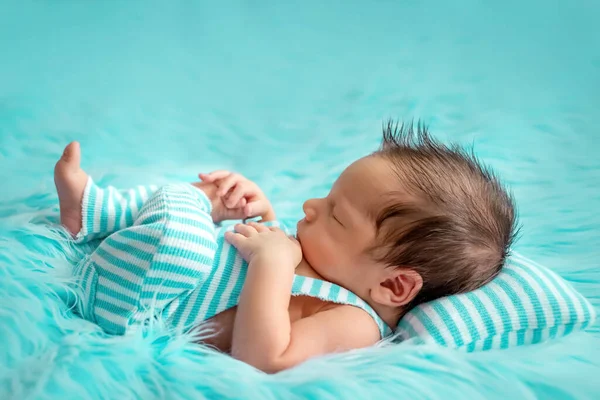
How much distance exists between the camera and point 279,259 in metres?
1.00

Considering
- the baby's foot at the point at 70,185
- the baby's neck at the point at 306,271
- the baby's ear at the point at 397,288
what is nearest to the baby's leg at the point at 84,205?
the baby's foot at the point at 70,185

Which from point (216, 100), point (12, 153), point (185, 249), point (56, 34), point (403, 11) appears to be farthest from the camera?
point (403, 11)

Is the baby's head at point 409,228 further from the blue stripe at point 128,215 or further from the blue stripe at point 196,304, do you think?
the blue stripe at point 128,215

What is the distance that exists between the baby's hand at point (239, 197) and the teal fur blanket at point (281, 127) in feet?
0.61

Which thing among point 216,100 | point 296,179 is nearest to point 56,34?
point 216,100

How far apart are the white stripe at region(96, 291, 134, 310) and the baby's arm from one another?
0.55 ft

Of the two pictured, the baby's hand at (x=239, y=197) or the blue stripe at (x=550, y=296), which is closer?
the blue stripe at (x=550, y=296)

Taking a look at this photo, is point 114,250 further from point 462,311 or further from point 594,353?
point 594,353

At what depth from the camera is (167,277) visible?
3.21ft

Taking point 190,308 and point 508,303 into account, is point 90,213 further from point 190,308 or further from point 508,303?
point 508,303

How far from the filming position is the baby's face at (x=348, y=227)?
1.04m

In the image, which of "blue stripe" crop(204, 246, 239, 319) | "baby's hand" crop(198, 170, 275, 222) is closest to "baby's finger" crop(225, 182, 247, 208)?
"baby's hand" crop(198, 170, 275, 222)

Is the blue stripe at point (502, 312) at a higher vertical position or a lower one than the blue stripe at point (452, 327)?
higher

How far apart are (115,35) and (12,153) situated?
2.76ft
